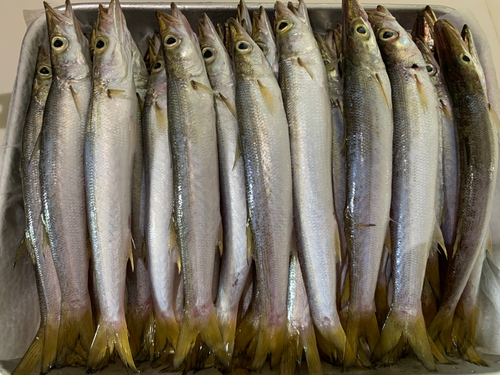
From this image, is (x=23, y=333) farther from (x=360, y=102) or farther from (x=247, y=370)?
(x=360, y=102)

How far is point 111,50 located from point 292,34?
0.67 metres

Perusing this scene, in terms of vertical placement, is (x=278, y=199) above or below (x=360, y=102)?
below

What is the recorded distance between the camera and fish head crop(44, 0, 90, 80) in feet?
4.19

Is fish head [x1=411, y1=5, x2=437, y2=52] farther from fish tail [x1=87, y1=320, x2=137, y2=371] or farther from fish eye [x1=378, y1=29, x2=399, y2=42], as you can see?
fish tail [x1=87, y1=320, x2=137, y2=371]

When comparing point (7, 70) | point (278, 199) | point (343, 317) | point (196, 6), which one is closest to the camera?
point (278, 199)

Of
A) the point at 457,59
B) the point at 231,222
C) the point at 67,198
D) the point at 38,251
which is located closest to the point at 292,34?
the point at 457,59

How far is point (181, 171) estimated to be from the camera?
117 cm

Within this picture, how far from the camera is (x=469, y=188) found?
1.23 m

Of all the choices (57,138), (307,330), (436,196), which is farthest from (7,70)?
(436,196)

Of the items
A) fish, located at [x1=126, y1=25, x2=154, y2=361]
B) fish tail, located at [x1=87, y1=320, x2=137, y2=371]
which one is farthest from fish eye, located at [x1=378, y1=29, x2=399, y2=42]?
fish tail, located at [x1=87, y1=320, x2=137, y2=371]

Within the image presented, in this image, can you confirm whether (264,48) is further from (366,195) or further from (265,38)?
(366,195)

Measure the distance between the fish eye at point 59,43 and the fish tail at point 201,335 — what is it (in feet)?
3.47

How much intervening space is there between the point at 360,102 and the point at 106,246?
3.30 ft

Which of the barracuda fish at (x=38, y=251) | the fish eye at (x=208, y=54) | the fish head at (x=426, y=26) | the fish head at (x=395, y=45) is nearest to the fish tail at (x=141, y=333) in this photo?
the barracuda fish at (x=38, y=251)
